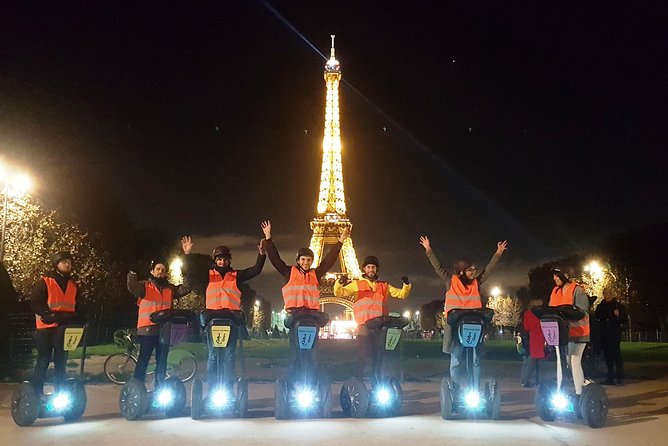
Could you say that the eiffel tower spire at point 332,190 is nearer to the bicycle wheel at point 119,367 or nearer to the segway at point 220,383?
the bicycle wheel at point 119,367

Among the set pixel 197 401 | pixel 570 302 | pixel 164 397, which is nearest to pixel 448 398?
pixel 570 302

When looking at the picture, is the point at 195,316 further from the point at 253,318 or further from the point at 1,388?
the point at 253,318

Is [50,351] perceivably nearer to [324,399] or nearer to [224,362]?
[224,362]

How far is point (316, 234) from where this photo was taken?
90.4 m

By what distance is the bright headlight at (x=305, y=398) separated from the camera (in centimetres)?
961

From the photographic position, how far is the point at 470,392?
31.3 ft

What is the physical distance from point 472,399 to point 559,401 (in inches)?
44.4

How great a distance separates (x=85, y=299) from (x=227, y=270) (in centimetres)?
3891

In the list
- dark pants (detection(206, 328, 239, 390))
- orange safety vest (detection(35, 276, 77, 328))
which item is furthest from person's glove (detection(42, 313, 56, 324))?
dark pants (detection(206, 328, 239, 390))

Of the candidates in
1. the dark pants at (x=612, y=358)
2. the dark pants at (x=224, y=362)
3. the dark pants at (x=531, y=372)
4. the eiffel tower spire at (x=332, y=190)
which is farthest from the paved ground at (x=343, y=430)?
the eiffel tower spire at (x=332, y=190)

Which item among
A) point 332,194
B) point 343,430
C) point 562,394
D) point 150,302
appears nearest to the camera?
point 343,430

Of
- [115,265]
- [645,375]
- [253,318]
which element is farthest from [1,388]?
[253,318]

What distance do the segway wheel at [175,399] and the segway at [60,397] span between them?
1.09 metres

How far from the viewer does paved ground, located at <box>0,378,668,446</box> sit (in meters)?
8.08
